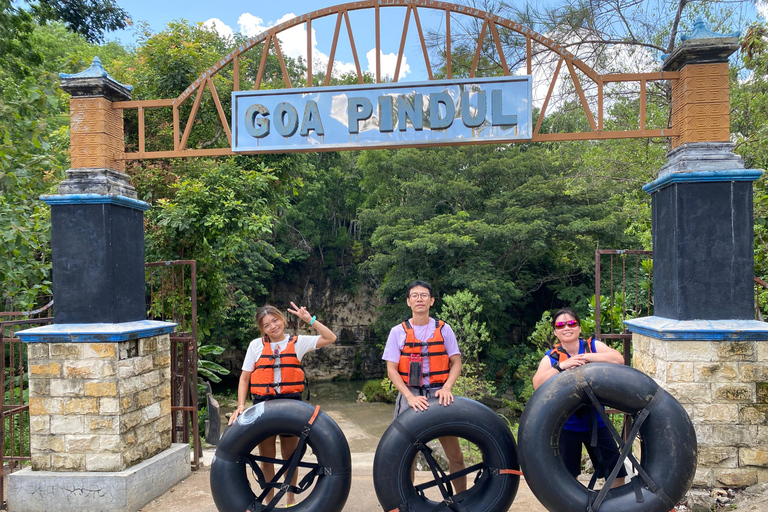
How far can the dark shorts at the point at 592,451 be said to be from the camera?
2.81 m

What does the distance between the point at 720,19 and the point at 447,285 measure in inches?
352

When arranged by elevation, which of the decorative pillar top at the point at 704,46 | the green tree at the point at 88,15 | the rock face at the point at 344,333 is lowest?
the rock face at the point at 344,333

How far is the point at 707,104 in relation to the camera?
360cm

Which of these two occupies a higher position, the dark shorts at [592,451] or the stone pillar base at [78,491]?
the dark shorts at [592,451]

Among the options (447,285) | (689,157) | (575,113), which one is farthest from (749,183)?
(447,285)

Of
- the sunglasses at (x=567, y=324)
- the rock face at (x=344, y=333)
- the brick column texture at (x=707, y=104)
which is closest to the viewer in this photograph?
the sunglasses at (x=567, y=324)

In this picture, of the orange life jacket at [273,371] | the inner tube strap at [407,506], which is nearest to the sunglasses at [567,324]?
the inner tube strap at [407,506]

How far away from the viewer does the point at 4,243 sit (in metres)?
4.87

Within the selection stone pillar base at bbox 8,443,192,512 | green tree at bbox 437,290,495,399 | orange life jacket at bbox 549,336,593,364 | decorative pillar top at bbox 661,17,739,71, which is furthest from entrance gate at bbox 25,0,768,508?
green tree at bbox 437,290,495,399

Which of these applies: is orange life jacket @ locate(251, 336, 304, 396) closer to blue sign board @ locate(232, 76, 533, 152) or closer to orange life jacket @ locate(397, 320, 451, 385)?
orange life jacket @ locate(397, 320, 451, 385)

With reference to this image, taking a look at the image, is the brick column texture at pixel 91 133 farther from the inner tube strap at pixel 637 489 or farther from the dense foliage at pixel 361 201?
the inner tube strap at pixel 637 489

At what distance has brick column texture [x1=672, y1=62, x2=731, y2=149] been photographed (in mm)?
3588

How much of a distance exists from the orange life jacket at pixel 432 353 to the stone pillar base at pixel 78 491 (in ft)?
7.06

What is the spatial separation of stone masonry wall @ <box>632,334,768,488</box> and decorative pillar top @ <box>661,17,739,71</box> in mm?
1897
